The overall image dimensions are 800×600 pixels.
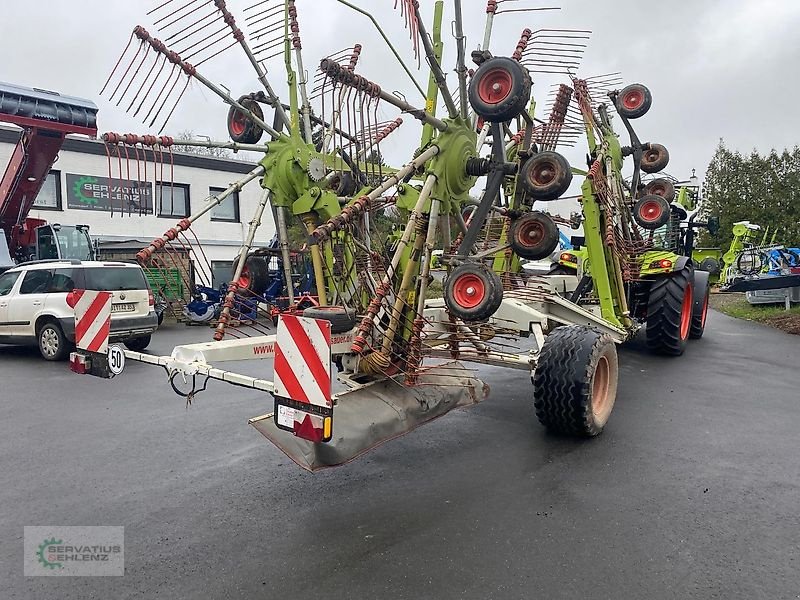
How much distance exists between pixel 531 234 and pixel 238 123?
311 centimetres

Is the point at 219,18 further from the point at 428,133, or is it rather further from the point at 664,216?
the point at 664,216

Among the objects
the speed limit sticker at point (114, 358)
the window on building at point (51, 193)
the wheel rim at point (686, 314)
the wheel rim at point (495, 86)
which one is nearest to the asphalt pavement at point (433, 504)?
the speed limit sticker at point (114, 358)

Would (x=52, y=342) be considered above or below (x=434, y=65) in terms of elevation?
below

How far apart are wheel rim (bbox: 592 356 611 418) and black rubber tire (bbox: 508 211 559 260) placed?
1.17 meters

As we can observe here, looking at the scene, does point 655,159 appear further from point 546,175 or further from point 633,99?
point 546,175

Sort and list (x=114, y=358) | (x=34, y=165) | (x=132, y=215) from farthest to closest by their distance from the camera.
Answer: (x=132, y=215) < (x=34, y=165) < (x=114, y=358)

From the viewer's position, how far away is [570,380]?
484cm

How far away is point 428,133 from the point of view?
211 inches

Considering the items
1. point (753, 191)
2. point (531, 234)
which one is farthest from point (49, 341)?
point (753, 191)

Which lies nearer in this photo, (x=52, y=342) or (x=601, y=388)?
(x=601, y=388)

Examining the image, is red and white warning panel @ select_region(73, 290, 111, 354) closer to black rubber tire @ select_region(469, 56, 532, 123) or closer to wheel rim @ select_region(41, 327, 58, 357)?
black rubber tire @ select_region(469, 56, 532, 123)

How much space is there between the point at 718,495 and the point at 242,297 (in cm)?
390

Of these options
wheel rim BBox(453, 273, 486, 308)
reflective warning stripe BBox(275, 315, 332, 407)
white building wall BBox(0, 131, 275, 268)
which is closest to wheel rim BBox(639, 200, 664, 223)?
wheel rim BBox(453, 273, 486, 308)

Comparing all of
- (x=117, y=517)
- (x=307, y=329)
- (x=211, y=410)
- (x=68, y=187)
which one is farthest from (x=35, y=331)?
(x=68, y=187)
